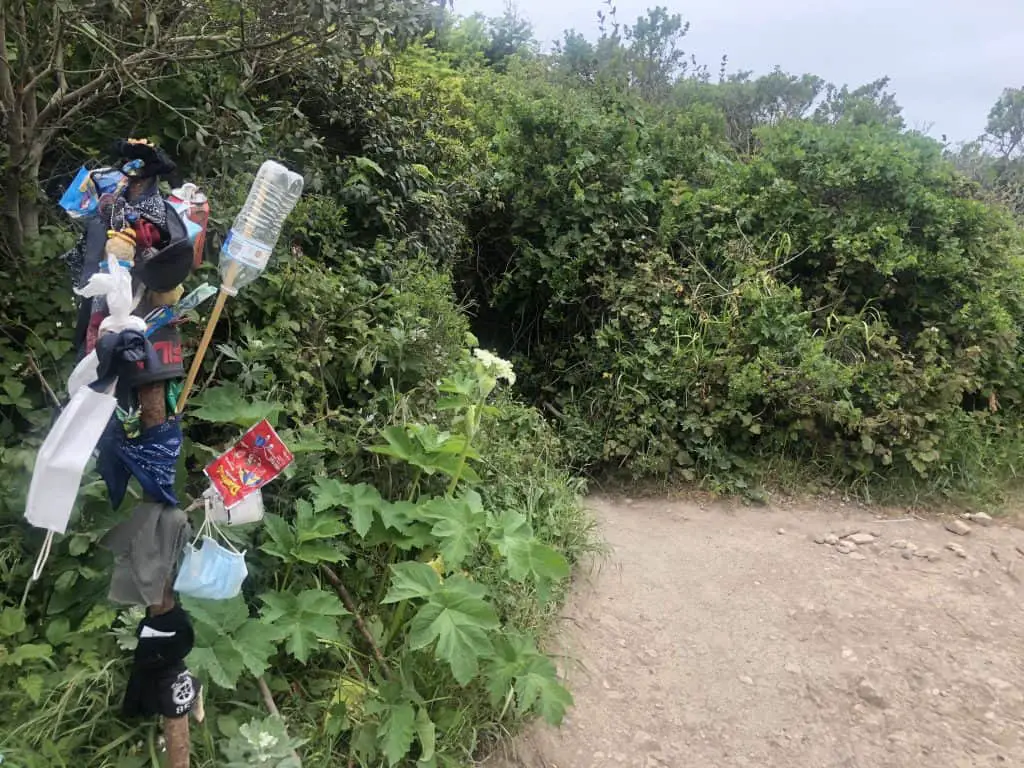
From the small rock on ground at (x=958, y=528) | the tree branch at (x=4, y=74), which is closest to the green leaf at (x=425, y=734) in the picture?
the tree branch at (x=4, y=74)

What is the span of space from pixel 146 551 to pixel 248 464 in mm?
309

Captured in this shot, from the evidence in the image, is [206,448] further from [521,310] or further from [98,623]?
[521,310]

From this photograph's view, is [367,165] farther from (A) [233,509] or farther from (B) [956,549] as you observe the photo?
(B) [956,549]

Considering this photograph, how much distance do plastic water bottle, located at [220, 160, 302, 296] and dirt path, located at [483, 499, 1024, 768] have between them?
72.4 inches

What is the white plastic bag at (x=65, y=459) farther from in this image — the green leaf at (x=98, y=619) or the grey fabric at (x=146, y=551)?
the green leaf at (x=98, y=619)

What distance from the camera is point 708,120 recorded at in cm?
687

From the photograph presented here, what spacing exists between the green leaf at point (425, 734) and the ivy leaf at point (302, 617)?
36 cm

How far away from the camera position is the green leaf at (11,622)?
2.01 metres

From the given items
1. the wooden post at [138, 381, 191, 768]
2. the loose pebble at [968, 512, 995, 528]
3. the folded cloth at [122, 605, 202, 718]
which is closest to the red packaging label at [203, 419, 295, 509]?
the wooden post at [138, 381, 191, 768]

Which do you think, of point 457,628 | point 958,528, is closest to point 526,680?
point 457,628

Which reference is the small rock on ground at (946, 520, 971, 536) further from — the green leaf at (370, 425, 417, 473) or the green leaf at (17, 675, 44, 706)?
the green leaf at (17, 675, 44, 706)

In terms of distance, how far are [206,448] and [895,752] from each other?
9.05 ft

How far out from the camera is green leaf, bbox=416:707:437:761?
2.19m

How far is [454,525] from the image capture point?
2.38 meters
